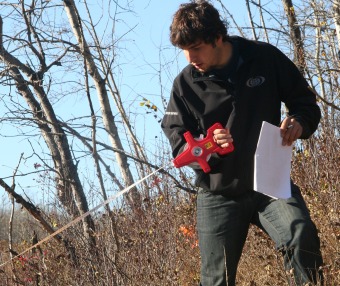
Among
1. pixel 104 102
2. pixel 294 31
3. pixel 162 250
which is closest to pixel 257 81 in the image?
pixel 162 250

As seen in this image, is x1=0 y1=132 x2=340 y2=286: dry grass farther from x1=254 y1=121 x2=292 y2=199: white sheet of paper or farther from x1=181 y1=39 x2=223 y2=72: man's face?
x1=181 y1=39 x2=223 y2=72: man's face

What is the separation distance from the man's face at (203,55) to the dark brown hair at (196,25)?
1.1 inches

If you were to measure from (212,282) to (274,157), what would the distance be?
2.29ft

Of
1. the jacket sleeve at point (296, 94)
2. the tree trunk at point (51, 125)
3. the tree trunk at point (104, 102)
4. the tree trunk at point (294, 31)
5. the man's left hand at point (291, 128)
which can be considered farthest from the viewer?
the tree trunk at point (104, 102)

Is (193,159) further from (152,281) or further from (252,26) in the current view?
(252,26)

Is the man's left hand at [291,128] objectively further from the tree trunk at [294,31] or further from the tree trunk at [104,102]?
the tree trunk at [104,102]

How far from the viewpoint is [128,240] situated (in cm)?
589

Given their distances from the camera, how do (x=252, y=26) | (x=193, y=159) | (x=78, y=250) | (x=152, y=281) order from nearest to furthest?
1. (x=193, y=159)
2. (x=152, y=281)
3. (x=78, y=250)
4. (x=252, y=26)

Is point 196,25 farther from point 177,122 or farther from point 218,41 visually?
point 177,122

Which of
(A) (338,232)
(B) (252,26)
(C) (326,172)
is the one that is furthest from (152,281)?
(B) (252,26)

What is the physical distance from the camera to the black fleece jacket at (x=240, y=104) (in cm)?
398

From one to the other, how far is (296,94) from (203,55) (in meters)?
0.49

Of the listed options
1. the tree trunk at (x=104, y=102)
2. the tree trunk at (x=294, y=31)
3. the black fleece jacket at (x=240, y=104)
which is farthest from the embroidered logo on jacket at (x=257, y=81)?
the tree trunk at (x=104, y=102)

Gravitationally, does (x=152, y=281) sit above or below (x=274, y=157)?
below
